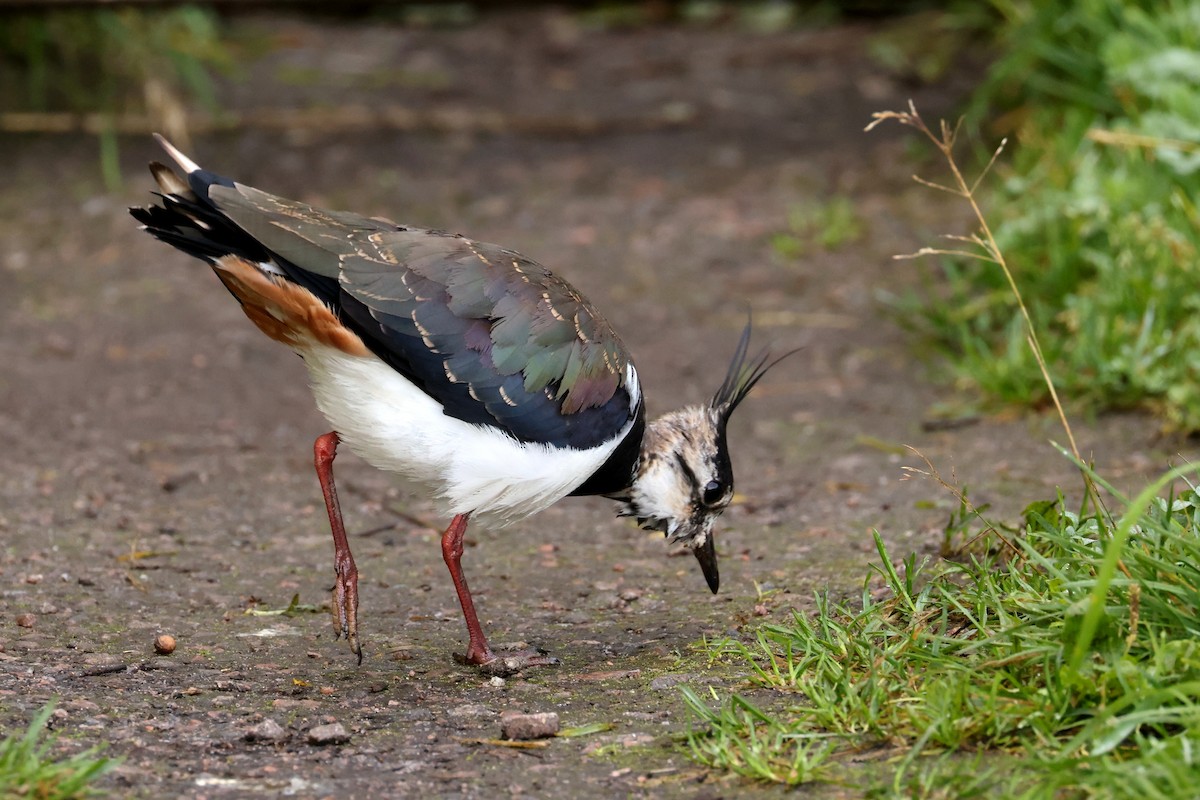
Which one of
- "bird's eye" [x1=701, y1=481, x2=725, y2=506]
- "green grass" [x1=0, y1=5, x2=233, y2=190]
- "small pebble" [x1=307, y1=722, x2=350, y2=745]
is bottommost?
"bird's eye" [x1=701, y1=481, x2=725, y2=506]

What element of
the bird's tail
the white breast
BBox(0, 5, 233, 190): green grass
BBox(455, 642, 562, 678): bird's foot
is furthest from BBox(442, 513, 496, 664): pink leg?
BBox(0, 5, 233, 190): green grass

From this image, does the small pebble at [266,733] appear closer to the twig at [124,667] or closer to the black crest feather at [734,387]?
the twig at [124,667]

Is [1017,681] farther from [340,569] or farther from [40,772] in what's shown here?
[40,772]

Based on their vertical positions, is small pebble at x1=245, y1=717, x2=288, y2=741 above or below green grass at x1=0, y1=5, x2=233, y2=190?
below

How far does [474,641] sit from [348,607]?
390mm

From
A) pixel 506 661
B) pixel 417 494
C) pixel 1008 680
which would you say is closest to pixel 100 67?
pixel 417 494

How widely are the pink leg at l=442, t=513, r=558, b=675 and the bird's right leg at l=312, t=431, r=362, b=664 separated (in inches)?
11.9

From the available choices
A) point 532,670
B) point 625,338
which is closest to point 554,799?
point 532,670

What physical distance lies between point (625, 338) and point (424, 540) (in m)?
2.29

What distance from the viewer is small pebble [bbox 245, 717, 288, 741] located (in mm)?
3561

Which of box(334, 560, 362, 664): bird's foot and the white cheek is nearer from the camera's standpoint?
box(334, 560, 362, 664): bird's foot

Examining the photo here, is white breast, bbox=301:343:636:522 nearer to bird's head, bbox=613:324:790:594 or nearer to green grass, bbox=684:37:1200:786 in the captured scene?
bird's head, bbox=613:324:790:594

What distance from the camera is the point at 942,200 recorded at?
8648 millimetres

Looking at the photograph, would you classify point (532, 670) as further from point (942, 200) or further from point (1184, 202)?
point (942, 200)
